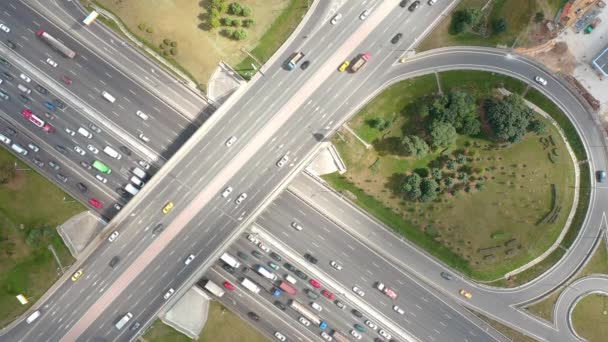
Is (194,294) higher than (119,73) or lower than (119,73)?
lower

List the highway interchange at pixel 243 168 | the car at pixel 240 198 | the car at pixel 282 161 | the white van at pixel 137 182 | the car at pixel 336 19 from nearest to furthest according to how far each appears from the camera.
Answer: the highway interchange at pixel 243 168
the car at pixel 240 198
the white van at pixel 137 182
the car at pixel 282 161
the car at pixel 336 19

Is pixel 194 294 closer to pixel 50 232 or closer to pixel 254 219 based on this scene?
pixel 254 219

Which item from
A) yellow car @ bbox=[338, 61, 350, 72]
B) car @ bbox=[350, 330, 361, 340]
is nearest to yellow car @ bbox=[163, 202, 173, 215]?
yellow car @ bbox=[338, 61, 350, 72]

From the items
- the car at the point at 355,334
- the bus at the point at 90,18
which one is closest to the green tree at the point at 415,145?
the car at the point at 355,334

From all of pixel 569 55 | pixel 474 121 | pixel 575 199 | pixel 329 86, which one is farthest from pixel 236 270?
pixel 569 55

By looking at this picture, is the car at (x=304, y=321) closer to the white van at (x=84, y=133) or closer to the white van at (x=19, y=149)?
the white van at (x=84, y=133)

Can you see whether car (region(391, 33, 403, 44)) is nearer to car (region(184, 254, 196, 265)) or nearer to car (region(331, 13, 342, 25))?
car (region(331, 13, 342, 25))

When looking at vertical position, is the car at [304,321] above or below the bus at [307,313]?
below
